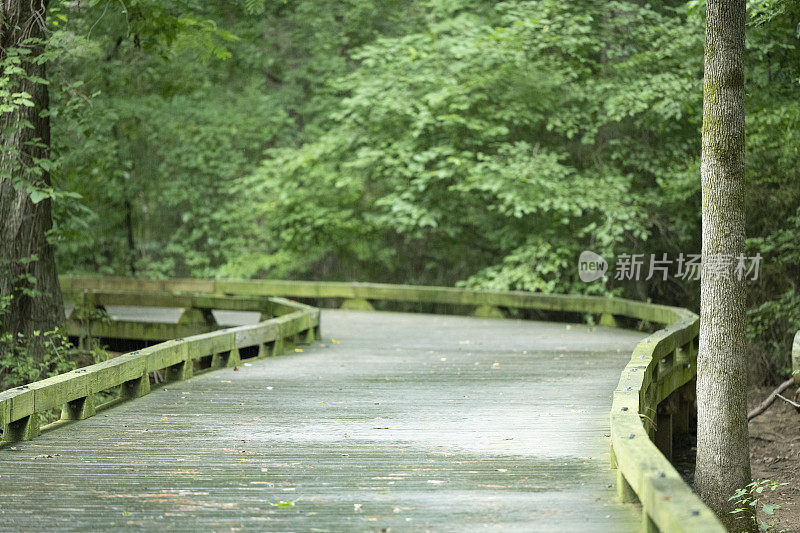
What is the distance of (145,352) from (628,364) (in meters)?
3.96

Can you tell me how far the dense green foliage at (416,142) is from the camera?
501 inches

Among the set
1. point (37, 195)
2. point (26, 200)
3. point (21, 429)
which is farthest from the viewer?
point (26, 200)

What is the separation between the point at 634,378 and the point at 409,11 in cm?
1513

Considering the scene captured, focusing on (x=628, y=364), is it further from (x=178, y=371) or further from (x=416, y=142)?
(x=416, y=142)

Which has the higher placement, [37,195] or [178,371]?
[37,195]

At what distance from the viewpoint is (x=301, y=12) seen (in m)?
20.0

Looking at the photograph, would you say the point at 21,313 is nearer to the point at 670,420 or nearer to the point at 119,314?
the point at 119,314

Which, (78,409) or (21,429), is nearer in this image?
(21,429)

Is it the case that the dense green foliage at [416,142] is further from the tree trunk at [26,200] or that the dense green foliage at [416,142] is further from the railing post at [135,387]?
the railing post at [135,387]

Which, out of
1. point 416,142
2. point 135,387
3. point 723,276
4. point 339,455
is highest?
point 416,142

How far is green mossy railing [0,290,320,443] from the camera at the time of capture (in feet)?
21.5

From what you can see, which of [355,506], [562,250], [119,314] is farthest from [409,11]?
[355,506]

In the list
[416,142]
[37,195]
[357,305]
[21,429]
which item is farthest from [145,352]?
[357,305]

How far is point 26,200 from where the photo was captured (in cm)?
1057
